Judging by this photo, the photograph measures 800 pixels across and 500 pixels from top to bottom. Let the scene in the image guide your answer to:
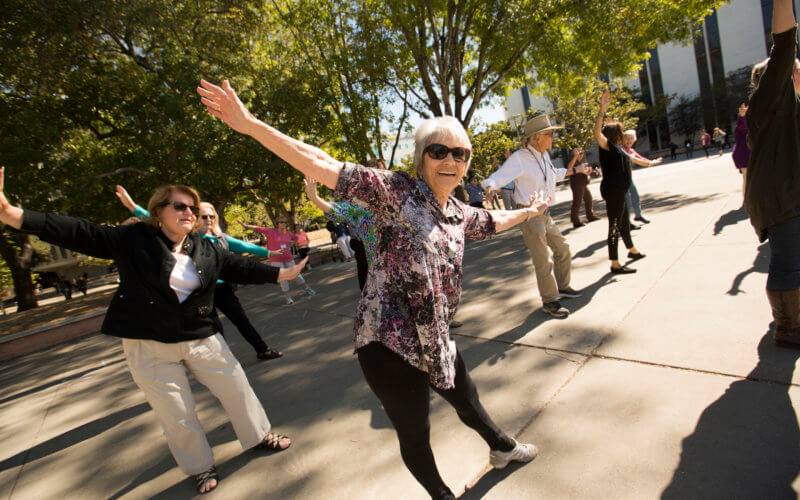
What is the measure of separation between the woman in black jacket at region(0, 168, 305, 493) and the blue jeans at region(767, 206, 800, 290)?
3.21 m

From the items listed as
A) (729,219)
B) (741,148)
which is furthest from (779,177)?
(729,219)

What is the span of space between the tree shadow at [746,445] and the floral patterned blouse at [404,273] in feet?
4.40

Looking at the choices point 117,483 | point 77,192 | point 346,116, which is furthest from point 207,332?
point 346,116

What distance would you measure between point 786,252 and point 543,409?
1.89 meters

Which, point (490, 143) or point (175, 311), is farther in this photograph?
point (490, 143)

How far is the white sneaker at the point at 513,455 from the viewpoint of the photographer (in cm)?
211

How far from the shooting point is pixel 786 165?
8.04ft

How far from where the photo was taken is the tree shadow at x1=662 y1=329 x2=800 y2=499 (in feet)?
5.78

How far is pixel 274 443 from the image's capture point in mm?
2803

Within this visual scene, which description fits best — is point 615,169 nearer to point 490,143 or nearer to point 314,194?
point 314,194

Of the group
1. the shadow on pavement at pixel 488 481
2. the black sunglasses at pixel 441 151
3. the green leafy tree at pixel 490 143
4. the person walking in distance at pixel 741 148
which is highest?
the green leafy tree at pixel 490 143

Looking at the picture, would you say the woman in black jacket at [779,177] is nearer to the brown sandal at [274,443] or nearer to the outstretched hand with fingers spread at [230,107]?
the outstretched hand with fingers spread at [230,107]

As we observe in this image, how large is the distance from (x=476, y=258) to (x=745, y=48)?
5182cm

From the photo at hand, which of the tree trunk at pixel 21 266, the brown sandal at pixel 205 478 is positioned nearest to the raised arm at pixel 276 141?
the brown sandal at pixel 205 478
